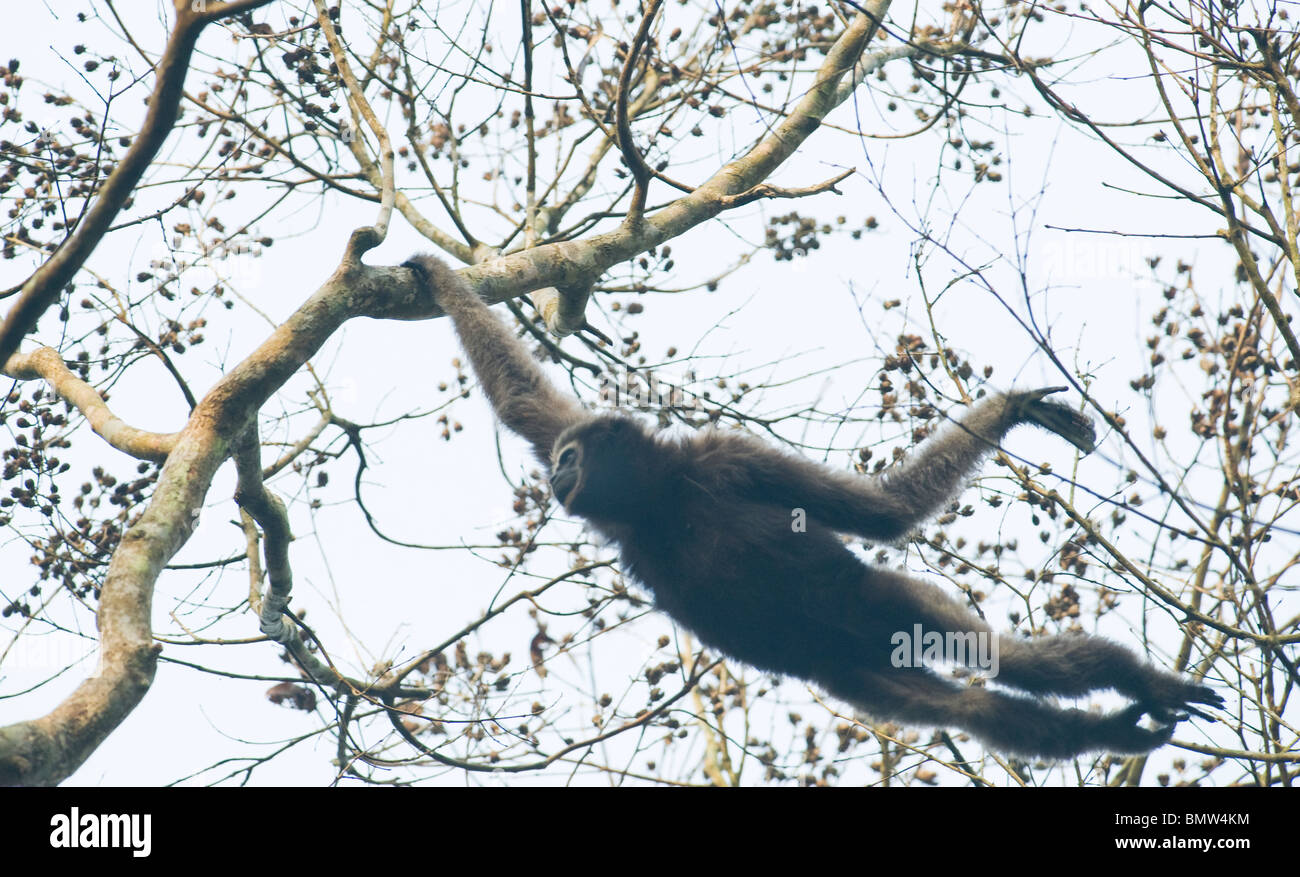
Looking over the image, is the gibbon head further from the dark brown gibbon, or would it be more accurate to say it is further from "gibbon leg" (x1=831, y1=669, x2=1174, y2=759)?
"gibbon leg" (x1=831, y1=669, x2=1174, y2=759)

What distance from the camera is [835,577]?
7.88 m

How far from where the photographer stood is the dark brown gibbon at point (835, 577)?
7750mm

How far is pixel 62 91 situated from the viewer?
27.1 feet

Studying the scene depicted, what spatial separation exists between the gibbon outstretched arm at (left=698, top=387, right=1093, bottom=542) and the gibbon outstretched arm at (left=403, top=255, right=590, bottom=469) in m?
1.41

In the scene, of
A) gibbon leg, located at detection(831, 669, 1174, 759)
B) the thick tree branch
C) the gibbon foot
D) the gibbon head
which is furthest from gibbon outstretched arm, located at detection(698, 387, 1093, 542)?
the thick tree branch

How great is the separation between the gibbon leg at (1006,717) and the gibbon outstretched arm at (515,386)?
2.95 metres

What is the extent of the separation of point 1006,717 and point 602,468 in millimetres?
3329

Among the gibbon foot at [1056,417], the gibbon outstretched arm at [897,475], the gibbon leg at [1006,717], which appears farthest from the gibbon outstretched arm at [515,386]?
the gibbon foot at [1056,417]

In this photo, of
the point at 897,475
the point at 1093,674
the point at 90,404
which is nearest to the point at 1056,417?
the point at 897,475

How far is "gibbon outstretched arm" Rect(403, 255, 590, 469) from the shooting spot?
855 centimetres

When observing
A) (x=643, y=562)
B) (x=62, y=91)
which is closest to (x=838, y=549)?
(x=643, y=562)
